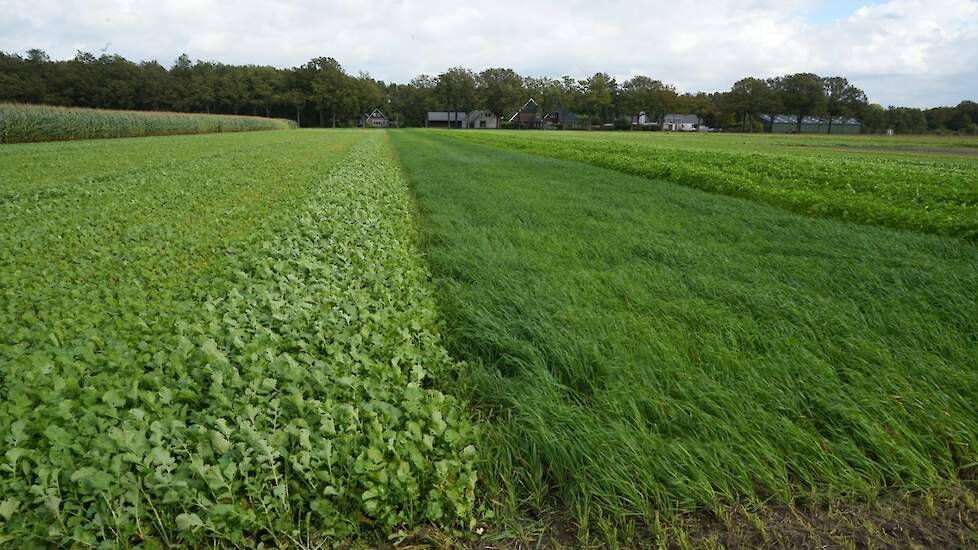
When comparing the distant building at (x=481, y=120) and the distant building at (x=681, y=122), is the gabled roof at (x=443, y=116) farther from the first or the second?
the distant building at (x=681, y=122)

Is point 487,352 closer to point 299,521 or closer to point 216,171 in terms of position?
point 299,521

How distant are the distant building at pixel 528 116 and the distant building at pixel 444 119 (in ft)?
42.7

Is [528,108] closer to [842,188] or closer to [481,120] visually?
[481,120]

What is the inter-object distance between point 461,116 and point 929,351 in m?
142

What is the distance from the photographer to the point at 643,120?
13300 cm

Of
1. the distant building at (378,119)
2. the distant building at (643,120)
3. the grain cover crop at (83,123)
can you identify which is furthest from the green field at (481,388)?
the distant building at (378,119)

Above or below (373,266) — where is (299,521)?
below

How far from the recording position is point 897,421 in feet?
10.9

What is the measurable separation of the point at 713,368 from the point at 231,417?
3273 millimetres

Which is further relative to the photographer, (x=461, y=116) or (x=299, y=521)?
(x=461, y=116)

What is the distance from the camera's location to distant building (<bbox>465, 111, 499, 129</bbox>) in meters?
134

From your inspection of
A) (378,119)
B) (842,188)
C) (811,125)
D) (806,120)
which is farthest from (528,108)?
(842,188)

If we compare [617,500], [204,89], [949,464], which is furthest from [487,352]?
[204,89]

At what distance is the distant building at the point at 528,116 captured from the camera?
13349cm
